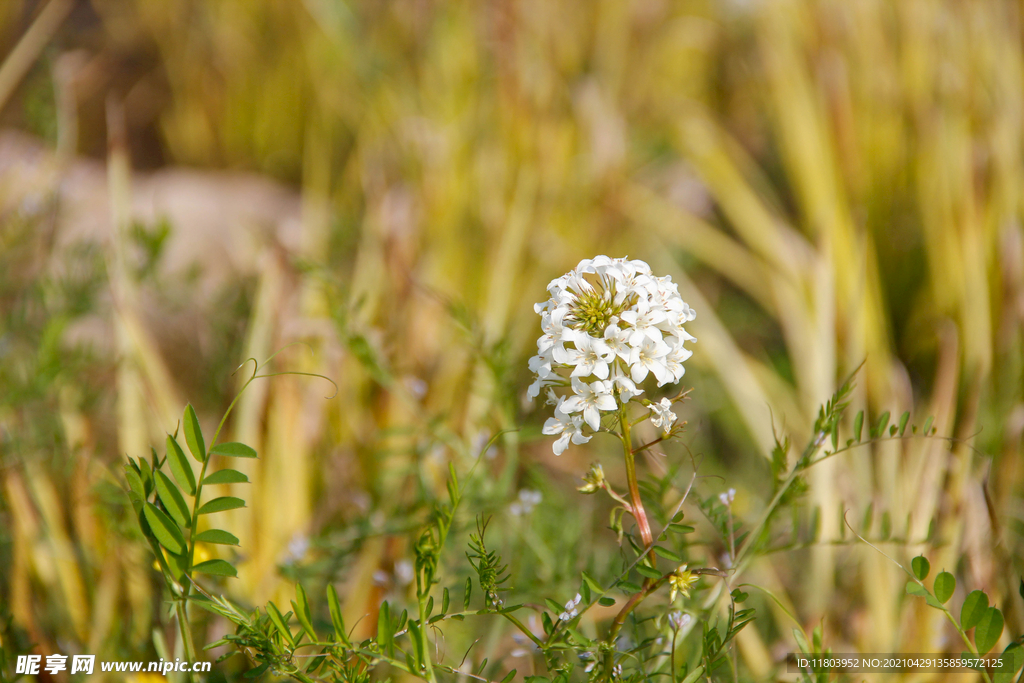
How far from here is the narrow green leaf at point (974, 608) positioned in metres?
0.55

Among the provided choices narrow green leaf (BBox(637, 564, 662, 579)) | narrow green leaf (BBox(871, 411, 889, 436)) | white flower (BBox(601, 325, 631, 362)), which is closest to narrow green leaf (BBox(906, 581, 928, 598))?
narrow green leaf (BBox(871, 411, 889, 436))

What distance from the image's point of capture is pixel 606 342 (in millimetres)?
515

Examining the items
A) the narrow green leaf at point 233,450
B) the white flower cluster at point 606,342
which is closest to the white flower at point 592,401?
the white flower cluster at point 606,342

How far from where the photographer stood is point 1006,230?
52.0 inches

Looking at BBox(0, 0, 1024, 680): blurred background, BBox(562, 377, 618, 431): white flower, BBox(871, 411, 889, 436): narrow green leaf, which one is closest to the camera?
BBox(562, 377, 618, 431): white flower

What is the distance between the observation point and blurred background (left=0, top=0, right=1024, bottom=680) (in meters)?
0.93

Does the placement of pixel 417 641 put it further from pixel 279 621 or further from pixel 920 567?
pixel 920 567

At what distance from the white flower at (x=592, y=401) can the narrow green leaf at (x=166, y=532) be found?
0.35 m

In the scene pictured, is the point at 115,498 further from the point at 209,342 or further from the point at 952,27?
the point at 952,27

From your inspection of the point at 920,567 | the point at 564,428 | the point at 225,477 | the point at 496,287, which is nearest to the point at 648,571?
the point at 564,428

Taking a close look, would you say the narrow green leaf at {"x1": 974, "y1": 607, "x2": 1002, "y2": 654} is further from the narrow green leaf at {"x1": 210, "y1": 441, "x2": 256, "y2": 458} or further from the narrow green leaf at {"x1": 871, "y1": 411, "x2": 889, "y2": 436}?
the narrow green leaf at {"x1": 210, "y1": 441, "x2": 256, "y2": 458}

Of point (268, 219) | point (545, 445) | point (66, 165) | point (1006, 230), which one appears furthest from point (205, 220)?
point (1006, 230)

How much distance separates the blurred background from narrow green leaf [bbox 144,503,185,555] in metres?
0.22

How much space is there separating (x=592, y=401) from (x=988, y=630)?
1.41ft
